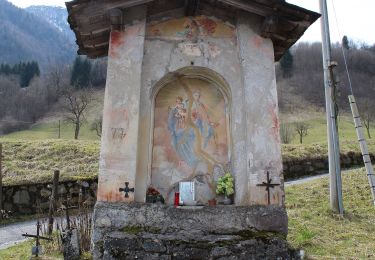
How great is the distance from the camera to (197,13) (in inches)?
282

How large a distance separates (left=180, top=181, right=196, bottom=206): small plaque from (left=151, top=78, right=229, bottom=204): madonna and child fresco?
23 centimetres

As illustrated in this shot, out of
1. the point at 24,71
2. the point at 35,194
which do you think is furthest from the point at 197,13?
the point at 24,71

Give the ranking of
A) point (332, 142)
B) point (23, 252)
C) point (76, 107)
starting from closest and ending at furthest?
point (23, 252) → point (332, 142) → point (76, 107)

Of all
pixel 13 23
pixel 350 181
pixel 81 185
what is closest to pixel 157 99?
pixel 81 185

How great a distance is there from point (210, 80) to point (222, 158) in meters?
1.32

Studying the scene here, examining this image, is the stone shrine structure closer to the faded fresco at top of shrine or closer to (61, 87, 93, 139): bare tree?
the faded fresco at top of shrine

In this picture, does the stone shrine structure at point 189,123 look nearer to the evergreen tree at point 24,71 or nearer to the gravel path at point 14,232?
the gravel path at point 14,232

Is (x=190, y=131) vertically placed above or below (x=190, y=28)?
below

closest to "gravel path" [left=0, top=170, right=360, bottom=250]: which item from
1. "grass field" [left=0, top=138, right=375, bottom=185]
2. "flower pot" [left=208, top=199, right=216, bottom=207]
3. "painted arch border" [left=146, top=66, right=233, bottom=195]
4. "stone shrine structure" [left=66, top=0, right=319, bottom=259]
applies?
"grass field" [left=0, top=138, right=375, bottom=185]

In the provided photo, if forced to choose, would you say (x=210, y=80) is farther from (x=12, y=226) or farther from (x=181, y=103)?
(x=12, y=226)

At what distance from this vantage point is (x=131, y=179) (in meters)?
6.34

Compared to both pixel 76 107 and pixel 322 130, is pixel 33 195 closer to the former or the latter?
pixel 76 107

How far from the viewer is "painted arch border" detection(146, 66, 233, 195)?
689 cm

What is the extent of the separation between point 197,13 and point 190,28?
0.28 meters
